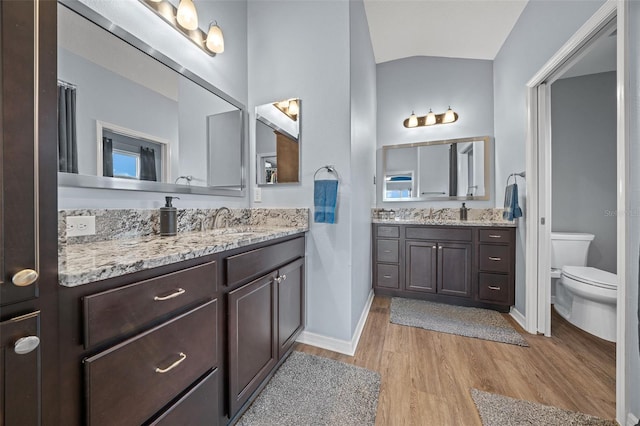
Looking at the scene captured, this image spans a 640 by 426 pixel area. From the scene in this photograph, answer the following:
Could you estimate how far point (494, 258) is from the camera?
2461 millimetres

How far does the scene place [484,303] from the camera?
252 centimetres

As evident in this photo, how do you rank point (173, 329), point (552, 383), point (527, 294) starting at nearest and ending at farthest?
1. point (173, 329)
2. point (552, 383)
3. point (527, 294)

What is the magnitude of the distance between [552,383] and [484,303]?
108 cm

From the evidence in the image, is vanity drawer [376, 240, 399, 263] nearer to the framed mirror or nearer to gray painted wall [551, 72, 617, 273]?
the framed mirror

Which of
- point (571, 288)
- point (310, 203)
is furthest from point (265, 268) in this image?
point (571, 288)

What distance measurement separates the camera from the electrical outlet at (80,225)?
3.35 feet

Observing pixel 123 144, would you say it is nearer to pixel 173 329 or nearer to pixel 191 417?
pixel 173 329

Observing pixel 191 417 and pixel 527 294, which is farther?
pixel 527 294

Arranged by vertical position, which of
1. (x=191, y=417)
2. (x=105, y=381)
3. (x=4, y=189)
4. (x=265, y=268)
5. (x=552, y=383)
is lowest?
(x=552, y=383)

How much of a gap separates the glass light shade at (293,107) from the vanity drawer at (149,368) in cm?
147

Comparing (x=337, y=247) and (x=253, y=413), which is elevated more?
(x=337, y=247)

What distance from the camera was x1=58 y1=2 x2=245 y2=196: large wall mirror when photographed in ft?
3.43

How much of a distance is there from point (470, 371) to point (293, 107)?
222 centimetres

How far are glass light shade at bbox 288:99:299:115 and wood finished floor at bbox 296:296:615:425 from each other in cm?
180
